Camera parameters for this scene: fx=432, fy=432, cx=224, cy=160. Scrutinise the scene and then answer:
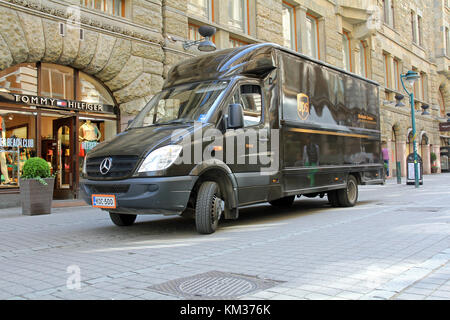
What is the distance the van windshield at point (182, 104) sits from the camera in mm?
6680

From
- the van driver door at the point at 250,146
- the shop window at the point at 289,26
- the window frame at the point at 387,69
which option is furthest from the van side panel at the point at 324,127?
the window frame at the point at 387,69

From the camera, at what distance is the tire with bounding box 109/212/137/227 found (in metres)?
7.42

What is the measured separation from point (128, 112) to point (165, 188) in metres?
8.02

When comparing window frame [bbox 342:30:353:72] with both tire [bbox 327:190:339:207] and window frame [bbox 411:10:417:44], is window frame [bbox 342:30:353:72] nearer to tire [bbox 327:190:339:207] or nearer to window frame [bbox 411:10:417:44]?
window frame [bbox 411:10:417:44]

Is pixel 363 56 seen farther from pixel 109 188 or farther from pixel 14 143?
pixel 109 188

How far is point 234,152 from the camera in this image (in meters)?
6.76

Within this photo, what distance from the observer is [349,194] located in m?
10.2

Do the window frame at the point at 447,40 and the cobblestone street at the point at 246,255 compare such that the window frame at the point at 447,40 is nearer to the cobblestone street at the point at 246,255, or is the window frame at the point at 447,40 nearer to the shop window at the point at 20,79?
the cobblestone street at the point at 246,255

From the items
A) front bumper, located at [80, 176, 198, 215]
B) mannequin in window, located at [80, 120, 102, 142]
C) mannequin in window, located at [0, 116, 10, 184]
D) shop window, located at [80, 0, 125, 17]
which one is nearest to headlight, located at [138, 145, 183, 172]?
front bumper, located at [80, 176, 198, 215]

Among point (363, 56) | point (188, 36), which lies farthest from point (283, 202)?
point (363, 56)

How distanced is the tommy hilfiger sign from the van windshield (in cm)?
524

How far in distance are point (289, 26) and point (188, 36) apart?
7380 millimetres
